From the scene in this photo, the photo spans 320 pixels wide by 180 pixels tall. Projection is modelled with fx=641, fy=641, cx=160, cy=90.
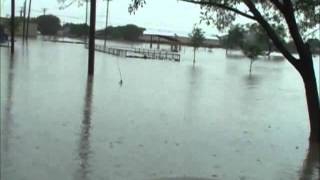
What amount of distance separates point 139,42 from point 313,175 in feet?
454

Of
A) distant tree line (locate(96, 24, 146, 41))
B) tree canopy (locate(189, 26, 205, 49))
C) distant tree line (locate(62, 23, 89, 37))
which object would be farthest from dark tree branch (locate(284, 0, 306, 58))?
distant tree line (locate(96, 24, 146, 41))

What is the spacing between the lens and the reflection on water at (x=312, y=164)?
929 centimetres

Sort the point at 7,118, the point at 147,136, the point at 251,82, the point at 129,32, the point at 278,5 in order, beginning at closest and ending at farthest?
the point at 278,5
the point at 147,136
the point at 7,118
the point at 251,82
the point at 129,32

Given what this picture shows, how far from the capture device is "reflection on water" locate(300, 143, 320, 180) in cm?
929

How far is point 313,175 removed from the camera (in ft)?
30.7

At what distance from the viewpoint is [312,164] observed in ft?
33.8

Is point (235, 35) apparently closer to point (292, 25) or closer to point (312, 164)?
point (292, 25)

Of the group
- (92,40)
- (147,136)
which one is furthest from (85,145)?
(92,40)

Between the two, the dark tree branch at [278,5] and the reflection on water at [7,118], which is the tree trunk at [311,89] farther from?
the reflection on water at [7,118]

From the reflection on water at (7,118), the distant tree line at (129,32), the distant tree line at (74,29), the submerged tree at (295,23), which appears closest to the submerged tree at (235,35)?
the submerged tree at (295,23)

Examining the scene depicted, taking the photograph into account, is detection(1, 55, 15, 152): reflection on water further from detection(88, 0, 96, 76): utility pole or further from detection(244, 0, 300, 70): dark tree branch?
detection(88, 0, 96, 76): utility pole

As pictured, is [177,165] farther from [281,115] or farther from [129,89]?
[129,89]

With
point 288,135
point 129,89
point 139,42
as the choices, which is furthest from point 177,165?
point 139,42

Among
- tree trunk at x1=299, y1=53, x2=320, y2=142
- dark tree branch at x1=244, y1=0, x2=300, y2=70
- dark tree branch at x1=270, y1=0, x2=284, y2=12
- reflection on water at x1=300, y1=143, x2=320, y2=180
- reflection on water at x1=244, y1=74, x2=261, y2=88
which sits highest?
dark tree branch at x1=270, y1=0, x2=284, y2=12
